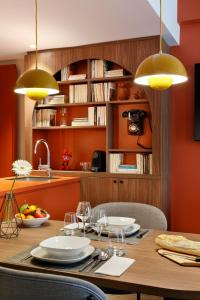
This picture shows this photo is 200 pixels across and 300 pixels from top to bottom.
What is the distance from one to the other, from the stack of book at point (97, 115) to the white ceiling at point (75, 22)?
0.75 meters

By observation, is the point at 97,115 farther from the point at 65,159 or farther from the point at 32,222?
the point at 32,222

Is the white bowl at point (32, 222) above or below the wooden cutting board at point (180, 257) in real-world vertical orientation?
above

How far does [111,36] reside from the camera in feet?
12.8

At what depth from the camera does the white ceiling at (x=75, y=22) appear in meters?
3.03

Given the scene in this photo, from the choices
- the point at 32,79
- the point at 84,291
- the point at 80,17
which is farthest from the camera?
the point at 80,17

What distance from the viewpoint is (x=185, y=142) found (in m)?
4.22

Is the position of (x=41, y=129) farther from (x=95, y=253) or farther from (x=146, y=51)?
(x=95, y=253)

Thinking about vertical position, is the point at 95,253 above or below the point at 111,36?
below

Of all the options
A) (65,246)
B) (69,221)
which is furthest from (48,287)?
(69,221)

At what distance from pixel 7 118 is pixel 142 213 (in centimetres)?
325

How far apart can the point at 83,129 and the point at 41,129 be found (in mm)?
541

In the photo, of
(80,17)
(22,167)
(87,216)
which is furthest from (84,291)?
(80,17)

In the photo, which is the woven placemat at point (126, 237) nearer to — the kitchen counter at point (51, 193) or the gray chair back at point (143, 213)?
the gray chair back at point (143, 213)

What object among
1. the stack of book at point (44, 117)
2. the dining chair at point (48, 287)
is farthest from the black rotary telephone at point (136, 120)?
the dining chair at point (48, 287)
